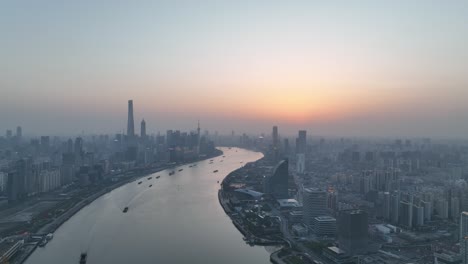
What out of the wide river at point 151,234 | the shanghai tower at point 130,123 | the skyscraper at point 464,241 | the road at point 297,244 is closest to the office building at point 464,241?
the skyscraper at point 464,241

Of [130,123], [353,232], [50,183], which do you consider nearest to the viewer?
[353,232]

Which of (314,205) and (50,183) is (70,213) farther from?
(314,205)

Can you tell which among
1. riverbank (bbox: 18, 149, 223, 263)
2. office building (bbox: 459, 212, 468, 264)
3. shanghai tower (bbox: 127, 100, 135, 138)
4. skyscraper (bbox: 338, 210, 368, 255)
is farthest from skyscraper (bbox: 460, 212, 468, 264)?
shanghai tower (bbox: 127, 100, 135, 138)

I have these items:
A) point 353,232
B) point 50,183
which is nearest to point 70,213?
point 50,183

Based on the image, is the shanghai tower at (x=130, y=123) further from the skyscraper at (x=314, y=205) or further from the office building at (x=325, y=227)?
the office building at (x=325, y=227)

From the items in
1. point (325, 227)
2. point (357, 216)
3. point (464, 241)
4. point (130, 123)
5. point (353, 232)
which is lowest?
point (325, 227)

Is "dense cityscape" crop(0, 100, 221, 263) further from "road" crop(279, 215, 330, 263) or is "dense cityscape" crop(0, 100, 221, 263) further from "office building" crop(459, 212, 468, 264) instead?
"office building" crop(459, 212, 468, 264)
